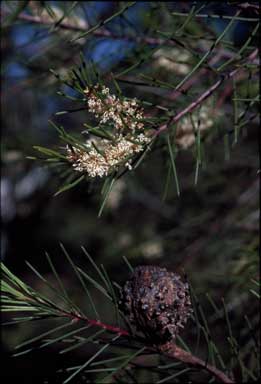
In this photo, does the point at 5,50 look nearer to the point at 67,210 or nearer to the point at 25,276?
the point at 25,276

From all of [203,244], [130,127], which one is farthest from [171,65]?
[130,127]

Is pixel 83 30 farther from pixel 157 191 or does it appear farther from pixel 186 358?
pixel 157 191

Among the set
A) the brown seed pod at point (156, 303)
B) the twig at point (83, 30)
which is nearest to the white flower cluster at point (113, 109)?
the brown seed pod at point (156, 303)

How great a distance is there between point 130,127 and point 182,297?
173 mm

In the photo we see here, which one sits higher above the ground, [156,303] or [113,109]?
[113,109]

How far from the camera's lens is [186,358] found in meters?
0.62

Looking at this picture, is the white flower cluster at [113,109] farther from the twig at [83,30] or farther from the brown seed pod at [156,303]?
the twig at [83,30]

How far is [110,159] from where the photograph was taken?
50 centimetres

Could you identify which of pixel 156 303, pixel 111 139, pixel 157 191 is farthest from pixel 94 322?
pixel 157 191

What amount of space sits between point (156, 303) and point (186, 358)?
0.10 meters

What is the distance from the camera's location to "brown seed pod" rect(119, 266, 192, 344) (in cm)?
56

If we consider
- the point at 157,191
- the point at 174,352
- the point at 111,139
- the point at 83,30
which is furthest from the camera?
the point at 157,191

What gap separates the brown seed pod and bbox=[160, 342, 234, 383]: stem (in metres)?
0.02

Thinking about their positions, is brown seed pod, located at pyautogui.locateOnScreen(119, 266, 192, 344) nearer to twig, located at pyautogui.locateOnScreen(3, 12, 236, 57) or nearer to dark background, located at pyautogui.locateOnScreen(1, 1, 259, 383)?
dark background, located at pyautogui.locateOnScreen(1, 1, 259, 383)
